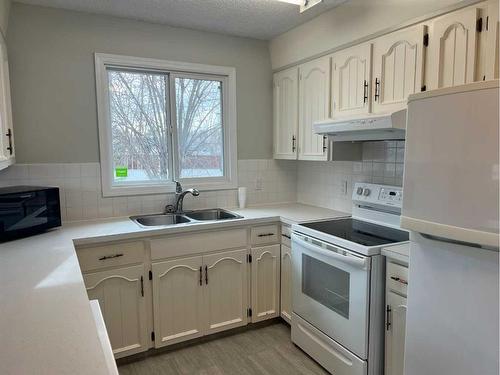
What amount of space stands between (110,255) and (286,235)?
1264 mm

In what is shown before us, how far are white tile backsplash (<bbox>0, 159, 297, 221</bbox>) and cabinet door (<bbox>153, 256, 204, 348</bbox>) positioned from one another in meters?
0.62

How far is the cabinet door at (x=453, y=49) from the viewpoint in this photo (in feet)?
5.69

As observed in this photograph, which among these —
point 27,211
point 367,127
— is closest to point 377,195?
point 367,127

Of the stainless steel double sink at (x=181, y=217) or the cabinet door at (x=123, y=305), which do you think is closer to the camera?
the cabinet door at (x=123, y=305)

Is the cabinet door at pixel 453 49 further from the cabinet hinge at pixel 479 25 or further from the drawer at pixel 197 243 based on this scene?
the drawer at pixel 197 243

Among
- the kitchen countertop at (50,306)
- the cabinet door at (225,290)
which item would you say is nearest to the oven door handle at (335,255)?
the cabinet door at (225,290)

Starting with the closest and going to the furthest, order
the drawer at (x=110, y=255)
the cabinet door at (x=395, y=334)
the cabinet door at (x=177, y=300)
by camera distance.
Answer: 1. the cabinet door at (x=395, y=334)
2. the drawer at (x=110, y=255)
3. the cabinet door at (x=177, y=300)

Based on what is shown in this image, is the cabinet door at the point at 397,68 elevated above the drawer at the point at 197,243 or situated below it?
above

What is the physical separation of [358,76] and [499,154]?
4.66ft

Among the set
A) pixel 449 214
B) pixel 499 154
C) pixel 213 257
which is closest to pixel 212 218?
pixel 213 257

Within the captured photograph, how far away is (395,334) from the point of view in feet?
6.09

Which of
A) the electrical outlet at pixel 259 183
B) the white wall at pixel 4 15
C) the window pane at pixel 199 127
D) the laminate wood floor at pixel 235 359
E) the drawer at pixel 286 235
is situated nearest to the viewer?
the white wall at pixel 4 15

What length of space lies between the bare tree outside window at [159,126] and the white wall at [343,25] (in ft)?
2.23

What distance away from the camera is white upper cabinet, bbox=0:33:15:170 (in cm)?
190
